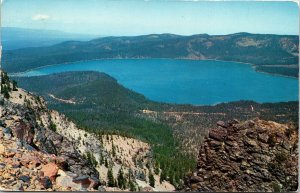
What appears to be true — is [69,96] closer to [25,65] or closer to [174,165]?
[25,65]

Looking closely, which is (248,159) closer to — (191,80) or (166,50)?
(191,80)

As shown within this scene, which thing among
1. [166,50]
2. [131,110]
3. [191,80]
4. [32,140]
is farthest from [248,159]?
[166,50]

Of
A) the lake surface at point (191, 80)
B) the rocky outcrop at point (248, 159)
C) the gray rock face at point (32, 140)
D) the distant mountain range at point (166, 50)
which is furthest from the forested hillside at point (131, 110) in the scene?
the rocky outcrop at point (248, 159)

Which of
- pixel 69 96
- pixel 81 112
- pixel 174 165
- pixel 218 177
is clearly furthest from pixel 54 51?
pixel 218 177

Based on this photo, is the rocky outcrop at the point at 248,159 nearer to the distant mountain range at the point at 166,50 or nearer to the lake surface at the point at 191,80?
the lake surface at the point at 191,80

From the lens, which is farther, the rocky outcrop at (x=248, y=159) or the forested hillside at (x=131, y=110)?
the forested hillside at (x=131, y=110)
